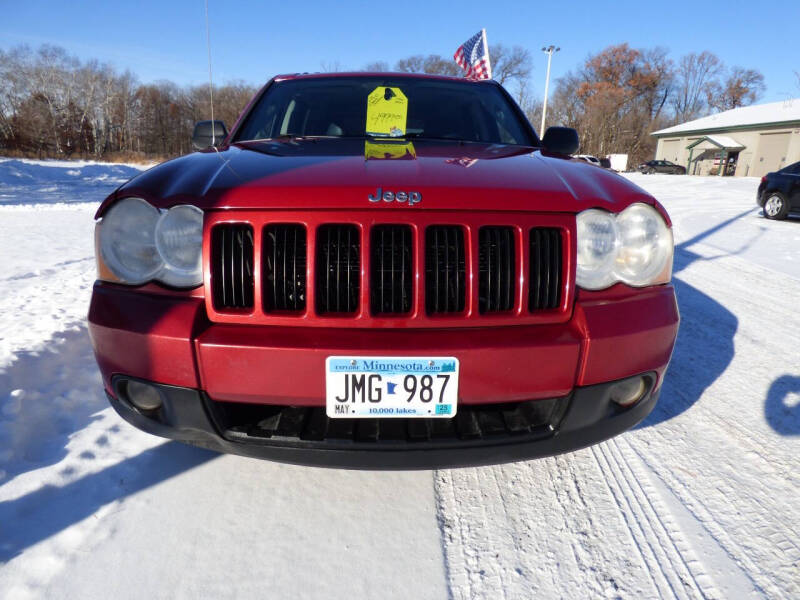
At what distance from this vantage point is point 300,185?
1475mm

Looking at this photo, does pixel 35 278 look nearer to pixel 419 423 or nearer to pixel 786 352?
pixel 419 423

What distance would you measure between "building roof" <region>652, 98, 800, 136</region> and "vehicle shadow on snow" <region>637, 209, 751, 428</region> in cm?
3891

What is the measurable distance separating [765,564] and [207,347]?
5.82 feet

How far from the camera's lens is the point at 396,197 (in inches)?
56.6

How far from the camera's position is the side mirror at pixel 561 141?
8.27ft

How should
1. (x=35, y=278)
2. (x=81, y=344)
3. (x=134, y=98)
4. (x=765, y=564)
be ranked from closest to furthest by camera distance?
(x=765, y=564)
(x=81, y=344)
(x=35, y=278)
(x=134, y=98)

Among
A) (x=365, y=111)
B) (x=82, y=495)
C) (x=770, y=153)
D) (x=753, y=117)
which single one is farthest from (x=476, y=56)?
(x=753, y=117)

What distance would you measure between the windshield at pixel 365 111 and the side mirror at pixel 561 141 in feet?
0.28

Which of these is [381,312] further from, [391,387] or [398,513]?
[398,513]

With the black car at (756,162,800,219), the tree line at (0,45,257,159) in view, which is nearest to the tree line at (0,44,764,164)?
the tree line at (0,45,257,159)

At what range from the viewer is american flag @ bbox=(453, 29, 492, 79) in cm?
758

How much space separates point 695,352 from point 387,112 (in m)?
2.38

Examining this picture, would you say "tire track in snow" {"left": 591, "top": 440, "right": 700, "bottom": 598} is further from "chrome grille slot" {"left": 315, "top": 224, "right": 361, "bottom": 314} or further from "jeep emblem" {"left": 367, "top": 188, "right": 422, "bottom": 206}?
"jeep emblem" {"left": 367, "top": 188, "right": 422, "bottom": 206}

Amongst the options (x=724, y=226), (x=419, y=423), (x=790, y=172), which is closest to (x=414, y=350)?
(x=419, y=423)
